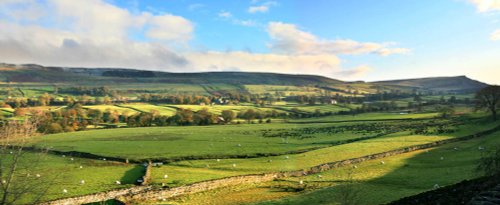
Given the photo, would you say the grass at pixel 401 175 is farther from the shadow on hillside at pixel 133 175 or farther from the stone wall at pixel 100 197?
the shadow on hillside at pixel 133 175

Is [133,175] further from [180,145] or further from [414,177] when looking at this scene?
[414,177]

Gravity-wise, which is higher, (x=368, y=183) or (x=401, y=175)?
(x=401, y=175)

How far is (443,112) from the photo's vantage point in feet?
365

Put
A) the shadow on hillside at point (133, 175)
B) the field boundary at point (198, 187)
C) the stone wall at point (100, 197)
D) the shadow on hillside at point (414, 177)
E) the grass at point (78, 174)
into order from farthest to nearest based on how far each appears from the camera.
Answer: the shadow on hillside at point (133, 175) < the grass at point (78, 174) < the field boundary at point (198, 187) < the stone wall at point (100, 197) < the shadow on hillside at point (414, 177)

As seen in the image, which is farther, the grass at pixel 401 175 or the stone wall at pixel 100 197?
the stone wall at pixel 100 197

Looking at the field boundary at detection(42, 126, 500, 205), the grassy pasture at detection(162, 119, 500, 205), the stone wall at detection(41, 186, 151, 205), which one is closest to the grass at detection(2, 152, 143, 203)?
the stone wall at detection(41, 186, 151, 205)

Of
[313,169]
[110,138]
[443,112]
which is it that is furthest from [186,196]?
[443,112]

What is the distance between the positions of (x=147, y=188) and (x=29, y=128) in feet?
43.9

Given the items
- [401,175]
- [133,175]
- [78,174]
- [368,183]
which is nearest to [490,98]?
[401,175]

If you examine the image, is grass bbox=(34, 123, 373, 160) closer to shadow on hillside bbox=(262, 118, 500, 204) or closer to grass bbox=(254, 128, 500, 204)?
grass bbox=(254, 128, 500, 204)

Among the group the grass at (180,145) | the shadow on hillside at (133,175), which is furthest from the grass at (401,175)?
the grass at (180,145)

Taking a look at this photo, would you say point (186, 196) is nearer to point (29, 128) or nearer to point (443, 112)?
point (29, 128)

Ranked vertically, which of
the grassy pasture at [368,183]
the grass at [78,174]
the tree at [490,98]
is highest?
the tree at [490,98]

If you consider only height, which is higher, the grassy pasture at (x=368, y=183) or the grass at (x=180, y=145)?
the grassy pasture at (x=368, y=183)
